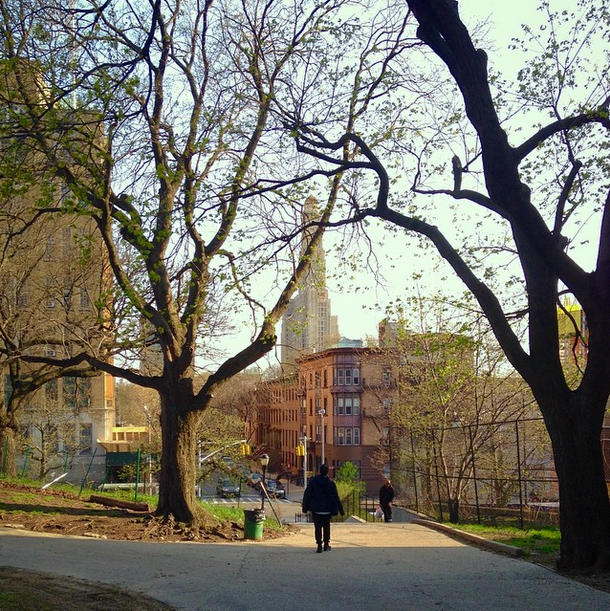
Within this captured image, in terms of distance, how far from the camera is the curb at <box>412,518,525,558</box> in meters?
13.0

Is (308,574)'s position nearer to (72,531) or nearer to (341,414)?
(72,531)

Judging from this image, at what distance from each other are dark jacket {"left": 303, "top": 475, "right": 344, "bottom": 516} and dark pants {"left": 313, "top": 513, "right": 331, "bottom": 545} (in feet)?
0.50

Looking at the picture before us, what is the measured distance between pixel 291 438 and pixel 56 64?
59310 millimetres

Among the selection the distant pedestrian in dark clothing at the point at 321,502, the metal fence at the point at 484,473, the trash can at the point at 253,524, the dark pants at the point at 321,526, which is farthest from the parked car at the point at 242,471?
the distant pedestrian in dark clothing at the point at 321,502

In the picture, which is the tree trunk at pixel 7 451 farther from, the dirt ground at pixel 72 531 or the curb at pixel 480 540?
the curb at pixel 480 540

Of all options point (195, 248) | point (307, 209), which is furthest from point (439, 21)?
point (195, 248)

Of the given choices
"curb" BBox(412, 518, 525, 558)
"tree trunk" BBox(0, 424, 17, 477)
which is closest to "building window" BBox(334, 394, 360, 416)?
"tree trunk" BBox(0, 424, 17, 477)

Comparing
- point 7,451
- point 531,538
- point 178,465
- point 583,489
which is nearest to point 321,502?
point 178,465

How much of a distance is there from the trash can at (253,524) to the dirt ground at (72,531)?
9.1 inches

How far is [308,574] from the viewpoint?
35.0 ft

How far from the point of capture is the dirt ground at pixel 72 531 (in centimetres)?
792

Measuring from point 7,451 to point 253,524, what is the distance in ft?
40.0

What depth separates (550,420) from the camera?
34.4 ft

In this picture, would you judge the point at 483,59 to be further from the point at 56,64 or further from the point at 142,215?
the point at 56,64
